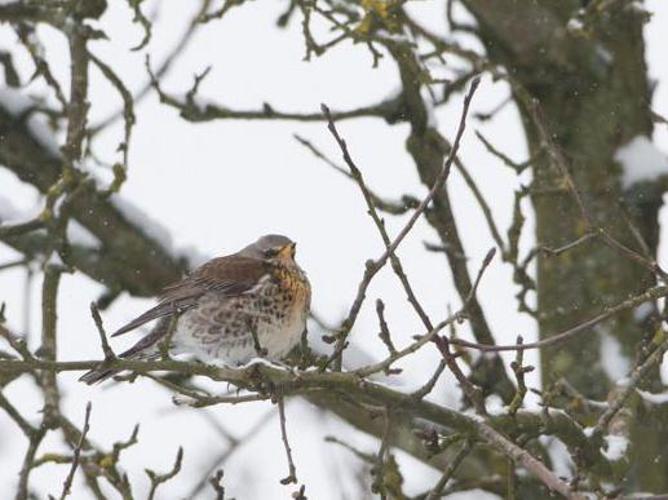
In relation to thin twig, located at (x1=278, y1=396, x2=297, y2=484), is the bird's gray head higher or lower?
higher

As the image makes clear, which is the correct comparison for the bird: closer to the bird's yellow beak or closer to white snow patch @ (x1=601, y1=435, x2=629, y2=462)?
the bird's yellow beak

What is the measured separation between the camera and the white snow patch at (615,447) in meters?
5.02

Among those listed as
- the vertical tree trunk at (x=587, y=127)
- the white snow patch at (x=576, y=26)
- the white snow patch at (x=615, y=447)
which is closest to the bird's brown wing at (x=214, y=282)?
the vertical tree trunk at (x=587, y=127)

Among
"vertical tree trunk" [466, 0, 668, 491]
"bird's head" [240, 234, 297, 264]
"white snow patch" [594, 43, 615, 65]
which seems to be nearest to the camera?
"bird's head" [240, 234, 297, 264]

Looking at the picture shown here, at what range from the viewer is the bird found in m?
5.91

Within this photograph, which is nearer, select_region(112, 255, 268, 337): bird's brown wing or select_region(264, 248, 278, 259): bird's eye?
select_region(112, 255, 268, 337): bird's brown wing

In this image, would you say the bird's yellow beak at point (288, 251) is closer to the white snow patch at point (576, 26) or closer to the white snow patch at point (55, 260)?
the white snow patch at point (55, 260)

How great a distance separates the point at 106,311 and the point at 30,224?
80 centimetres

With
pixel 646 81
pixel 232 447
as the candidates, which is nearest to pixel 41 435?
pixel 232 447

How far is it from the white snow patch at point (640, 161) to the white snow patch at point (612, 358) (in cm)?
79

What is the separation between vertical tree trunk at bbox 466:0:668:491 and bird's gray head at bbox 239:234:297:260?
4.21ft

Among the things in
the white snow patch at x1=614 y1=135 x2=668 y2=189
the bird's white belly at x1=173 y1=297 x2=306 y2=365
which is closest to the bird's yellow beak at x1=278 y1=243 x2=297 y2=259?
the bird's white belly at x1=173 y1=297 x2=306 y2=365

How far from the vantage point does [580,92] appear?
700 centimetres

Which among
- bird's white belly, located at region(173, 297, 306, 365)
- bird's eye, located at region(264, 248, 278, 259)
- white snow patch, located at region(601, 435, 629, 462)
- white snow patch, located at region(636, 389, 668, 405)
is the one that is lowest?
white snow patch, located at region(601, 435, 629, 462)
